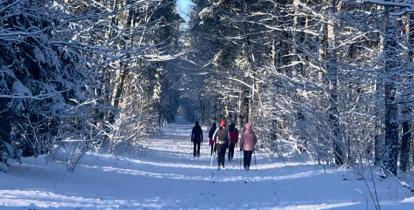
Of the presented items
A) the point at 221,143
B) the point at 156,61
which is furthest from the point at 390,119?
the point at 221,143

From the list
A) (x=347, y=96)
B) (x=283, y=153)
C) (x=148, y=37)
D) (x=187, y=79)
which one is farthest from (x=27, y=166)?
(x=187, y=79)

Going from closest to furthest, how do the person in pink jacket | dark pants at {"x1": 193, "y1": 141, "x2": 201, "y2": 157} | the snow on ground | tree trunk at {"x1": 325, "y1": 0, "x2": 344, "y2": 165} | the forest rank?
1. the snow on ground
2. the forest
3. tree trunk at {"x1": 325, "y1": 0, "x2": 344, "y2": 165}
4. the person in pink jacket
5. dark pants at {"x1": 193, "y1": 141, "x2": 201, "y2": 157}

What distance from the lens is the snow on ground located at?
1095 cm

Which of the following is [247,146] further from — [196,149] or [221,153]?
[196,149]

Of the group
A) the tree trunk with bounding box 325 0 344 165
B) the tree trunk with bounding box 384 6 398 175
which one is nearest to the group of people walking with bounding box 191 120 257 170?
the tree trunk with bounding box 325 0 344 165

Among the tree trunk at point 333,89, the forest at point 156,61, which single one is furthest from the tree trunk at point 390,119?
the tree trunk at point 333,89

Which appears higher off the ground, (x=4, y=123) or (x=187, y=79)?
(x=187, y=79)

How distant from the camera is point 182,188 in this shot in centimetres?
1508

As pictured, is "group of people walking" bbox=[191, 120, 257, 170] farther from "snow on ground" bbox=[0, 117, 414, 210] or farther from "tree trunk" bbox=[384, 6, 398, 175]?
"tree trunk" bbox=[384, 6, 398, 175]

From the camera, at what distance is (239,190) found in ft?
49.1

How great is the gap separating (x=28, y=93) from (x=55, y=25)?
1.45 m

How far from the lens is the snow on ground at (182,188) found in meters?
11.0

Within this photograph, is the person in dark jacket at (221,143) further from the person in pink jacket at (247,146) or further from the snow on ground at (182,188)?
the snow on ground at (182,188)

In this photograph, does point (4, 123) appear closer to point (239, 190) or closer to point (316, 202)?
point (239, 190)
